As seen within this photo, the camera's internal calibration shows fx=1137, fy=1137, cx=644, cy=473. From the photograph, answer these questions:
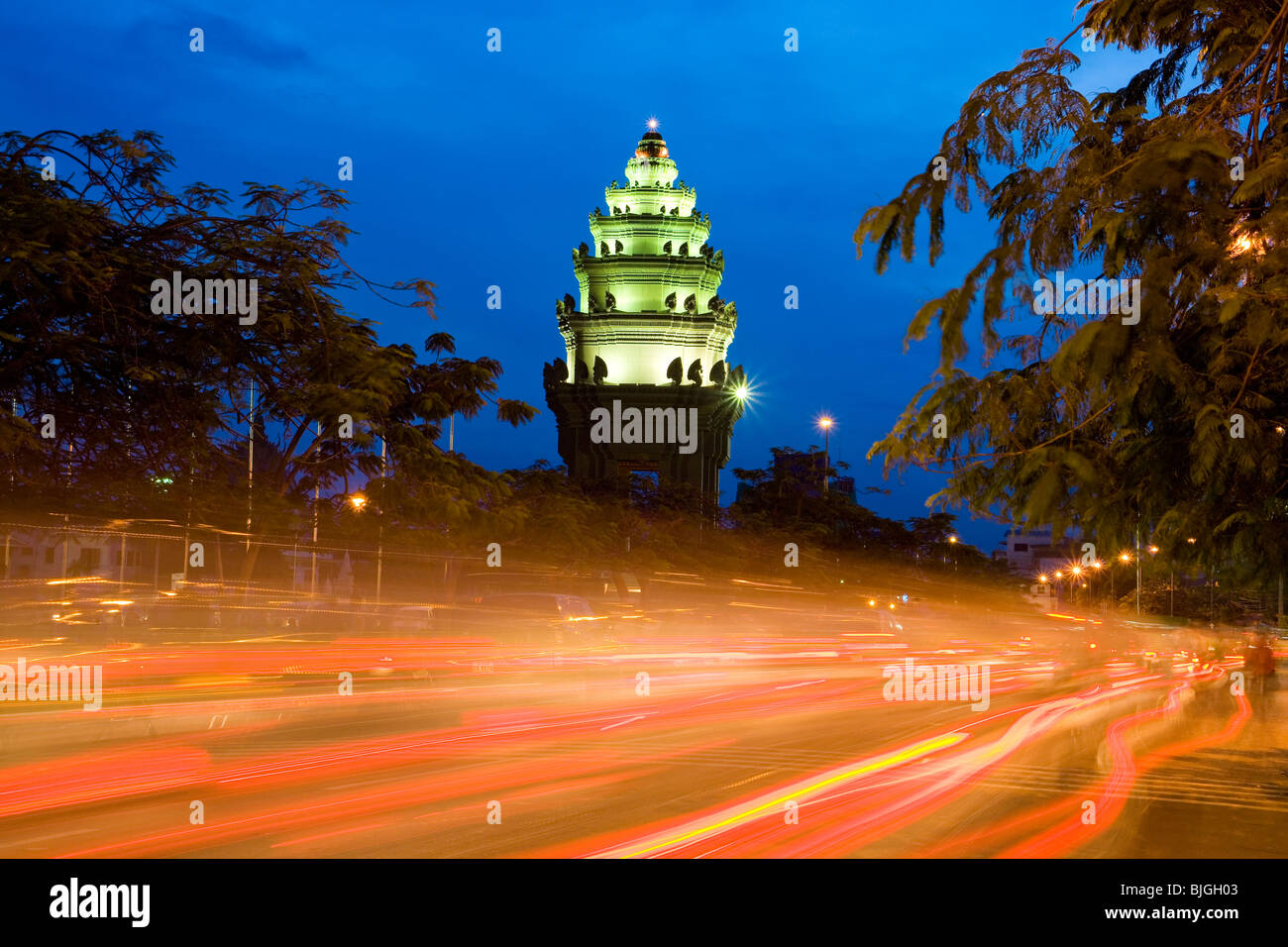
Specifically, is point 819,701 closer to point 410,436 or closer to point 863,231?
point 410,436

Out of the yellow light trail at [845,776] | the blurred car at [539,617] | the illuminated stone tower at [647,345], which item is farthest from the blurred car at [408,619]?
the illuminated stone tower at [647,345]

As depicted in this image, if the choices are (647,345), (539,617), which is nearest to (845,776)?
(539,617)

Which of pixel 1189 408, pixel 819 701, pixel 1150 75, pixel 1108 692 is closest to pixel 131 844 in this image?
pixel 1189 408

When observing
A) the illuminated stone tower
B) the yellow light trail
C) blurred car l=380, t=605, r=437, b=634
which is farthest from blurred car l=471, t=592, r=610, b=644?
the illuminated stone tower

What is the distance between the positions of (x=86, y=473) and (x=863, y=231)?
296 inches

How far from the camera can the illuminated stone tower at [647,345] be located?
6750 centimetres

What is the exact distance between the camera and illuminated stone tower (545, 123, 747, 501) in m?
67.5

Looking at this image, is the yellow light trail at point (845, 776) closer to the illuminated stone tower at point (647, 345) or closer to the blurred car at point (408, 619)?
the blurred car at point (408, 619)

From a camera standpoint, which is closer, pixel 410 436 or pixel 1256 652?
pixel 410 436

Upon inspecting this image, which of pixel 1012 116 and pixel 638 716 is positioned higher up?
pixel 1012 116

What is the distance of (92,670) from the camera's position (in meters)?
11.8

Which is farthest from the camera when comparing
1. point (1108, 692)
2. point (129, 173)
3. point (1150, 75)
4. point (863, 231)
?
point (1108, 692)

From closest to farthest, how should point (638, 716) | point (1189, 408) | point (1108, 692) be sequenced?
point (1189, 408)
point (638, 716)
point (1108, 692)

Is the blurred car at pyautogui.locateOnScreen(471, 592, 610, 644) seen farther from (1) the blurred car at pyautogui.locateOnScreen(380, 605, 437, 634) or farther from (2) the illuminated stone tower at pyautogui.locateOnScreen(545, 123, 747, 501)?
(2) the illuminated stone tower at pyautogui.locateOnScreen(545, 123, 747, 501)
